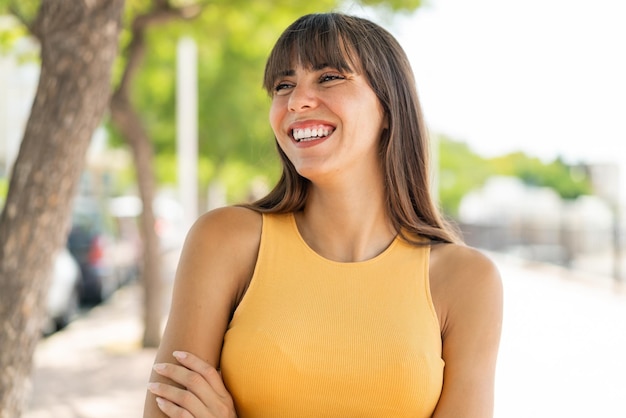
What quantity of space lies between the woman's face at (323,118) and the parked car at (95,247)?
1075 centimetres

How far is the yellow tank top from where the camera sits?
2.22 m

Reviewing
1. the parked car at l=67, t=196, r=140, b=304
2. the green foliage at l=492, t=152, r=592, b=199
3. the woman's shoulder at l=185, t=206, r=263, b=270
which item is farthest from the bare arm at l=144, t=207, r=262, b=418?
the green foliage at l=492, t=152, r=592, b=199

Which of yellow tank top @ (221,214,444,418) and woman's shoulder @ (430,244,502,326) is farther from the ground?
woman's shoulder @ (430,244,502,326)

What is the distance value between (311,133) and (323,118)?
57 mm

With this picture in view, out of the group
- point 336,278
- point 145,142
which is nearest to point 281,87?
point 336,278

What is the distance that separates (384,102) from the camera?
2535mm

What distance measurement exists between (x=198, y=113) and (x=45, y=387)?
1119 centimetres

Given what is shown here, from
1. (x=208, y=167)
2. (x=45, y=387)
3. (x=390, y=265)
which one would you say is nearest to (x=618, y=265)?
(x=45, y=387)

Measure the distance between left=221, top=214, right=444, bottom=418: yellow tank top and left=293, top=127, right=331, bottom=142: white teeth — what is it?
0.36 metres

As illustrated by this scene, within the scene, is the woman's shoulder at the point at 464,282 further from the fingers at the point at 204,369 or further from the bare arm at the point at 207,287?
the fingers at the point at 204,369

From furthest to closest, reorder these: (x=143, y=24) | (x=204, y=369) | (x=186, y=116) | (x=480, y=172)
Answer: (x=480, y=172) < (x=186, y=116) < (x=143, y=24) < (x=204, y=369)

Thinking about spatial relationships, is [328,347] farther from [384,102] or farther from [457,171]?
[457,171]

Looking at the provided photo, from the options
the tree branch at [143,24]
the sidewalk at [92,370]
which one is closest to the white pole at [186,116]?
the sidewalk at [92,370]

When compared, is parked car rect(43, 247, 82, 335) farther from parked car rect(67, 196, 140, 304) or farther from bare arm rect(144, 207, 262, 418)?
bare arm rect(144, 207, 262, 418)
